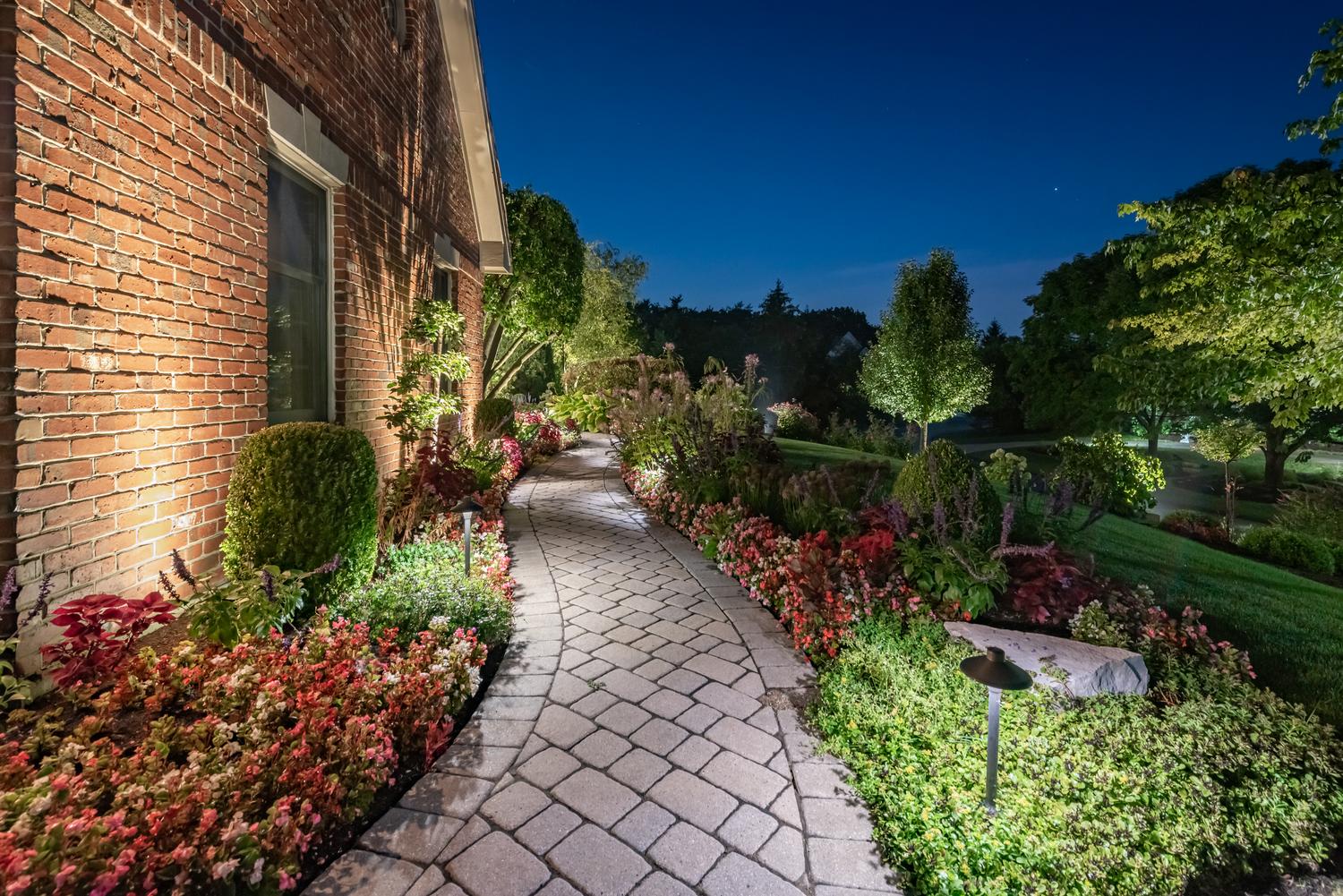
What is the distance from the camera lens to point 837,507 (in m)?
5.64

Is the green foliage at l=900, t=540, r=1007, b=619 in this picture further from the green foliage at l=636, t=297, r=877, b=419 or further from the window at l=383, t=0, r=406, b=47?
the green foliage at l=636, t=297, r=877, b=419

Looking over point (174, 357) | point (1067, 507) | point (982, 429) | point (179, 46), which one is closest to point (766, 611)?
point (1067, 507)

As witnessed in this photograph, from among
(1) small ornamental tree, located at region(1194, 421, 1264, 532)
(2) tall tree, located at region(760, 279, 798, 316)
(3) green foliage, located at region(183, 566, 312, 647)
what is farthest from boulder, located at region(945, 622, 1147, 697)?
(2) tall tree, located at region(760, 279, 798, 316)

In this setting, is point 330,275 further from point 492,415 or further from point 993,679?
point 492,415

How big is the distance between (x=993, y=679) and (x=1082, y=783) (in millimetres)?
687

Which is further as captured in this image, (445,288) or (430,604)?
(445,288)

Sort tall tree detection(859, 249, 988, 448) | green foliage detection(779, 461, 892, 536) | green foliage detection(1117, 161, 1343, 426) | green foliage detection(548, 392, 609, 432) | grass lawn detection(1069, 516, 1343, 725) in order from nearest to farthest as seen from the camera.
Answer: grass lawn detection(1069, 516, 1343, 725)
green foliage detection(1117, 161, 1343, 426)
green foliage detection(779, 461, 892, 536)
tall tree detection(859, 249, 988, 448)
green foliage detection(548, 392, 609, 432)

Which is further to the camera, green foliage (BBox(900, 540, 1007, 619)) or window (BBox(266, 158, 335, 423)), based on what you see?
window (BBox(266, 158, 335, 423))

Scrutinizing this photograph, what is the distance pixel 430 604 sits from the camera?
12.6 ft

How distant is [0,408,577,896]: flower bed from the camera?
1.70 meters

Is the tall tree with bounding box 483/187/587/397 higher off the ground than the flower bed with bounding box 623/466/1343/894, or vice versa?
the tall tree with bounding box 483/187/587/397

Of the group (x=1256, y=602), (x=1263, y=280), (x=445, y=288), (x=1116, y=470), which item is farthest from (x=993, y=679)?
(x=1116, y=470)

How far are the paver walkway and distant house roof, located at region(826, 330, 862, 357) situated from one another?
37409 millimetres

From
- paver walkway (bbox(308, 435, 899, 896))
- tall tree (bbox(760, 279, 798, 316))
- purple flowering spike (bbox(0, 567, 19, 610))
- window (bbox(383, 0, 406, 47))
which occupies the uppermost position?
tall tree (bbox(760, 279, 798, 316))
